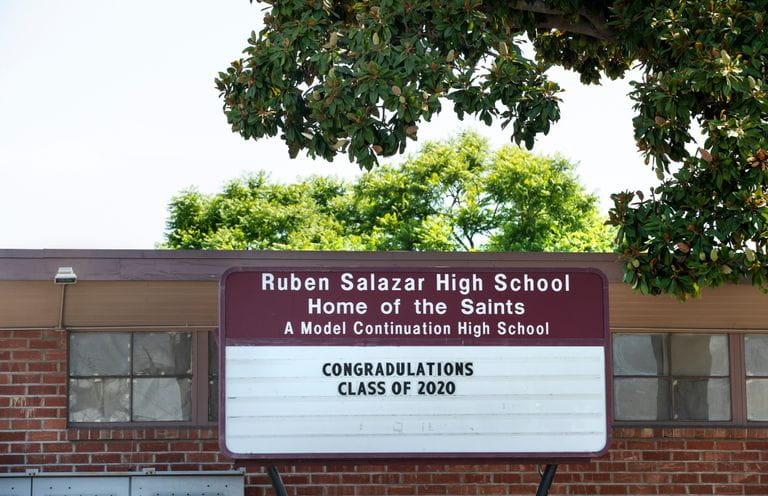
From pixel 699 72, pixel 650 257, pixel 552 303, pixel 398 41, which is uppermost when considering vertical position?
pixel 398 41

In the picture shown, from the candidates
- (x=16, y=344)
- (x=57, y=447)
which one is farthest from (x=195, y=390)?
(x=16, y=344)

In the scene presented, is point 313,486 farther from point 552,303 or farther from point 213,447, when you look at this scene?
point 552,303

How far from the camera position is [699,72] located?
11070 mm

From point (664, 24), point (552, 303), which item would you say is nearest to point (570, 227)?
point (664, 24)

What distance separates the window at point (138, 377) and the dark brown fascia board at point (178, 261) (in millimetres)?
827

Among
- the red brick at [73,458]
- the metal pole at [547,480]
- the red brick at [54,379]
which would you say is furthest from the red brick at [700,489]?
the red brick at [54,379]

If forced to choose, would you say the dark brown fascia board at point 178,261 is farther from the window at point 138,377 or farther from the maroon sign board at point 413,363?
Result: the maroon sign board at point 413,363

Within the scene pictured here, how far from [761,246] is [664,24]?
9.88ft

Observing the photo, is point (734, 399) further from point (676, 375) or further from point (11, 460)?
point (11, 460)

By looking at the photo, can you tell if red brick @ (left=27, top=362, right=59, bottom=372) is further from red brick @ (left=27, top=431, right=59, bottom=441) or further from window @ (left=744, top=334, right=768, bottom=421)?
window @ (left=744, top=334, right=768, bottom=421)

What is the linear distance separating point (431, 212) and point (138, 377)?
43225 mm

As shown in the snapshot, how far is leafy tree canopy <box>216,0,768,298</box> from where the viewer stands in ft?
35.5

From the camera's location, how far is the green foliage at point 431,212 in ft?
168

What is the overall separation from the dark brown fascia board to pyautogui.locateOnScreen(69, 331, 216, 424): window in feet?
2.71
